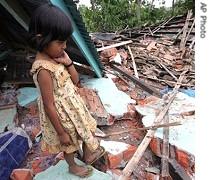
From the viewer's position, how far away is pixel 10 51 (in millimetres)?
5969

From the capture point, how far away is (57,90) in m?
2.62

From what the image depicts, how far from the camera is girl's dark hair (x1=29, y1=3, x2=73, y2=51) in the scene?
7.61ft

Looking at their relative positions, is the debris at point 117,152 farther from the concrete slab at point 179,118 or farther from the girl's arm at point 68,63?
the girl's arm at point 68,63

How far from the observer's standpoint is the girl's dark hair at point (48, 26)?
7.61 ft

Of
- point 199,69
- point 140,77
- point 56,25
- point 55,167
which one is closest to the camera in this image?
point 199,69

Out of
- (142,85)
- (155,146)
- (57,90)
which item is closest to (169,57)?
(142,85)

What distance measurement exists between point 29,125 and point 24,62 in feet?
5.72

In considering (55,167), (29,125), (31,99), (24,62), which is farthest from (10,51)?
(55,167)

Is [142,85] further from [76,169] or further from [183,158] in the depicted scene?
[76,169]

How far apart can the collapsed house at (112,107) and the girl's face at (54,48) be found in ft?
2.61

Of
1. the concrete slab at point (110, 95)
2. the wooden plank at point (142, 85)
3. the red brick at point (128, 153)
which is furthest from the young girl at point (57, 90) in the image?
the wooden plank at point (142, 85)

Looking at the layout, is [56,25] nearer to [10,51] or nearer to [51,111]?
[51,111]

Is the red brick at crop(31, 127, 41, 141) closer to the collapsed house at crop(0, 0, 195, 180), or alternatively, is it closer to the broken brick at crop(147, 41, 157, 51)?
the collapsed house at crop(0, 0, 195, 180)

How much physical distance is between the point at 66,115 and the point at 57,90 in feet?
0.66
